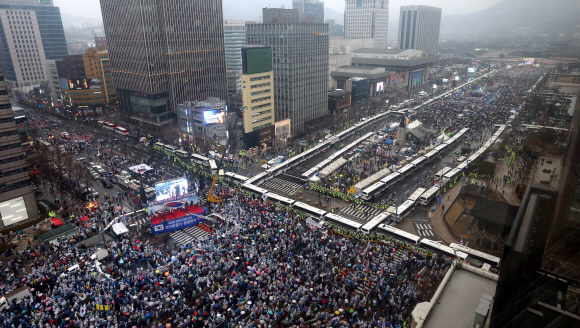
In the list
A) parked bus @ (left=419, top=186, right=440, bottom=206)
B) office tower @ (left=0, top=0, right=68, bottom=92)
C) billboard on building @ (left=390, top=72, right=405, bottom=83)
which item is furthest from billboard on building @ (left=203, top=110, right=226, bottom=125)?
office tower @ (left=0, top=0, right=68, bottom=92)

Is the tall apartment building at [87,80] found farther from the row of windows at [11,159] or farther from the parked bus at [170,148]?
the row of windows at [11,159]

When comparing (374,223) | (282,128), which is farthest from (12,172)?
(282,128)

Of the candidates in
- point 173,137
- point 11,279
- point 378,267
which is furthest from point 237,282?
point 173,137

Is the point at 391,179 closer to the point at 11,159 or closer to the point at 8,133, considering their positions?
the point at 11,159

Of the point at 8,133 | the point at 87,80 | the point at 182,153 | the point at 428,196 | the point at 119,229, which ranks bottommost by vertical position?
the point at 119,229

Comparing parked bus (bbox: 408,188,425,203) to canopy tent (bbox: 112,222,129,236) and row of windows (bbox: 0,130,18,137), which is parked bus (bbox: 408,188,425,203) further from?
row of windows (bbox: 0,130,18,137)

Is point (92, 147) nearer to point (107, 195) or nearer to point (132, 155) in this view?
point (132, 155)

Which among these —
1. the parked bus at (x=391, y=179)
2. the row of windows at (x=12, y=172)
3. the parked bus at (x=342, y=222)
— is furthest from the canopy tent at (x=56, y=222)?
the parked bus at (x=391, y=179)
